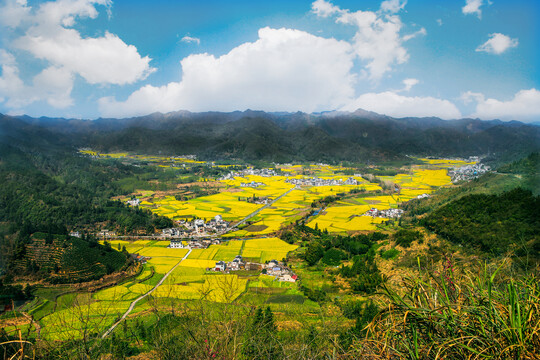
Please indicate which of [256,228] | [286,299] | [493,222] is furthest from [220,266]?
[493,222]

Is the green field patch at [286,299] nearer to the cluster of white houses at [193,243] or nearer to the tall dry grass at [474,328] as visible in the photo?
the cluster of white houses at [193,243]

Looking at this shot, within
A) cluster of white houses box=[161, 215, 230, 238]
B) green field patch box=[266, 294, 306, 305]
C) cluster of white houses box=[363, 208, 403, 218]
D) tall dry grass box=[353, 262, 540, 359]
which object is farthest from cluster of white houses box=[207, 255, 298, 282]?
cluster of white houses box=[363, 208, 403, 218]

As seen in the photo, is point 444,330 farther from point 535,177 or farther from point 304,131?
point 304,131

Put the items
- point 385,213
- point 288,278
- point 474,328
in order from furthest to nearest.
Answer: point 385,213, point 288,278, point 474,328

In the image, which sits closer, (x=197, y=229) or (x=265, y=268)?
(x=265, y=268)

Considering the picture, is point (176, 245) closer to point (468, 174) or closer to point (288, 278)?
point (288, 278)

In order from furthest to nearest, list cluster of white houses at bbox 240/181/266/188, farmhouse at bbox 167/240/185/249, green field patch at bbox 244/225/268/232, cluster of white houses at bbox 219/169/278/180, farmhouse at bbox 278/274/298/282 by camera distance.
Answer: cluster of white houses at bbox 219/169/278/180 → cluster of white houses at bbox 240/181/266/188 → green field patch at bbox 244/225/268/232 → farmhouse at bbox 167/240/185/249 → farmhouse at bbox 278/274/298/282

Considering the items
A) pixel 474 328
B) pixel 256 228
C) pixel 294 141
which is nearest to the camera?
pixel 474 328

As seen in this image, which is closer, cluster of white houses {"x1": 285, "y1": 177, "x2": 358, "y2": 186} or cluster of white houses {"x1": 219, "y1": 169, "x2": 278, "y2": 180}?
cluster of white houses {"x1": 285, "y1": 177, "x2": 358, "y2": 186}

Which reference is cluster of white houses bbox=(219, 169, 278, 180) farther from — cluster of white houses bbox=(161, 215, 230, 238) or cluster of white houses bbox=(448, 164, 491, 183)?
cluster of white houses bbox=(448, 164, 491, 183)

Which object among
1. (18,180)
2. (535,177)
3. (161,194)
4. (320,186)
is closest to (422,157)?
(320,186)

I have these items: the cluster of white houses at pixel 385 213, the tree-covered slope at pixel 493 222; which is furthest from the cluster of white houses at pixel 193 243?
the cluster of white houses at pixel 385 213

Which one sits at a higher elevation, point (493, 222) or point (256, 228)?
point (493, 222)
